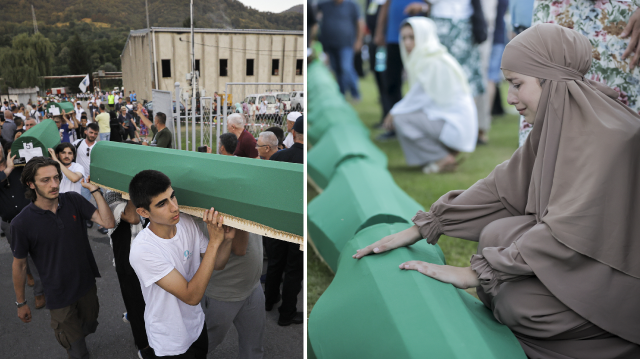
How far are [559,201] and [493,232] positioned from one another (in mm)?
272

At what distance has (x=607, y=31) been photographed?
6.89 ft

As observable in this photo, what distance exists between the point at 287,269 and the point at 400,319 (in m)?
1.39

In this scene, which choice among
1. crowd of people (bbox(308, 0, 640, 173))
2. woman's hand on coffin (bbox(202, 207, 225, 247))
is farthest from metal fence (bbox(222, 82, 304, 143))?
crowd of people (bbox(308, 0, 640, 173))

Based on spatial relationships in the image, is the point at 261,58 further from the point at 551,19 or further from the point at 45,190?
the point at 551,19

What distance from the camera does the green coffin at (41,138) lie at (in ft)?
6.57

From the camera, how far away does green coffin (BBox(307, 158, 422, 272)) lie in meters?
2.31

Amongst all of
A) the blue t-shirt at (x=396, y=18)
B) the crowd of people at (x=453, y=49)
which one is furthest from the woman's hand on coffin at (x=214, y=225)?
the blue t-shirt at (x=396, y=18)

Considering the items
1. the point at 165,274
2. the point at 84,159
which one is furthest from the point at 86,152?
the point at 165,274

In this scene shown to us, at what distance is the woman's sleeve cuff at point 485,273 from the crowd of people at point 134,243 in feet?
2.32

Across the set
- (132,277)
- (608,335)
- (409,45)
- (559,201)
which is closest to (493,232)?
(559,201)

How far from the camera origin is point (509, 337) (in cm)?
131

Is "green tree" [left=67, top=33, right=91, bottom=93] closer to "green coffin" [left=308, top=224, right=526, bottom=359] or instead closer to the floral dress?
"green coffin" [left=308, top=224, right=526, bottom=359]

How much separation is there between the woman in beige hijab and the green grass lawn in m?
1.46

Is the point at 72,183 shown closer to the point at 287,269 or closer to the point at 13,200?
the point at 13,200
